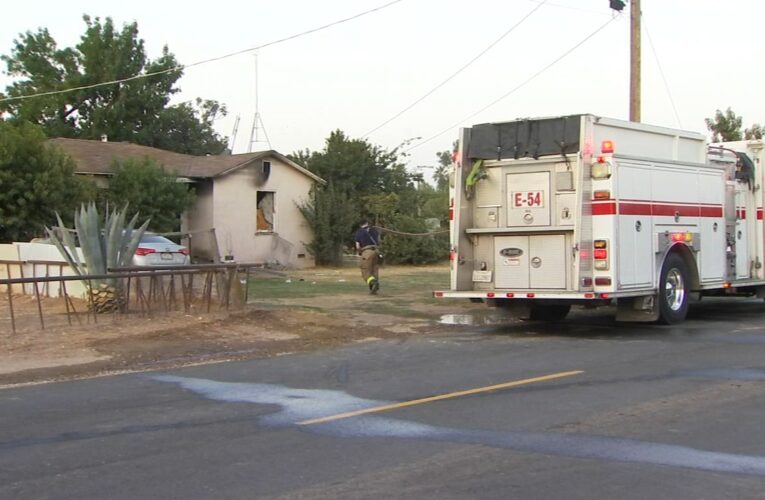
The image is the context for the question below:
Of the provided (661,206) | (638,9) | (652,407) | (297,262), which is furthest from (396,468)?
(297,262)

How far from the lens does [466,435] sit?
6512mm

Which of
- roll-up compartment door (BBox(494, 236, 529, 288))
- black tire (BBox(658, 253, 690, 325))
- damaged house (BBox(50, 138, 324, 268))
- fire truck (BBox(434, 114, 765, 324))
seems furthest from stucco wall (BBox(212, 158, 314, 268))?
black tire (BBox(658, 253, 690, 325))

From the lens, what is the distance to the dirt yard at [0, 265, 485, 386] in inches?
414

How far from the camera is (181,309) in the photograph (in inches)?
551

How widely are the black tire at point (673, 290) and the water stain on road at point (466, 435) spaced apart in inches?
265

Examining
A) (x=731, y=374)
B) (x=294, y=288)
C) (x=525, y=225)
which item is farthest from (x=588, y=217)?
(x=294, y=288)

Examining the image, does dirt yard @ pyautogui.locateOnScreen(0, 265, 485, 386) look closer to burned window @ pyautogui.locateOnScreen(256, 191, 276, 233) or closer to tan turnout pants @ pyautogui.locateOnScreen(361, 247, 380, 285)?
tan turnout pants @ pyautogui.locateOnScreen(361, 247, 380, 285)

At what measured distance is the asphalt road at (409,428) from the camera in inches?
210

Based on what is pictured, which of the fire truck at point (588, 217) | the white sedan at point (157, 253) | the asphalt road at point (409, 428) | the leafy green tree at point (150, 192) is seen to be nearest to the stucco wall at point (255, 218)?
the leafy green tree at point (150, 192)

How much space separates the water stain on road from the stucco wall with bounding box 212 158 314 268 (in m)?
20.1

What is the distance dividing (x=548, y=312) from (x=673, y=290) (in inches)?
87.7

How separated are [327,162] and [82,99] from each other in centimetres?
2107

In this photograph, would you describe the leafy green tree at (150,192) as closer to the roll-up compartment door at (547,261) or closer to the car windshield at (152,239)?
the car windshield at (152,239)

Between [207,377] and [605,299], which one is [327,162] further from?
[207,377]
